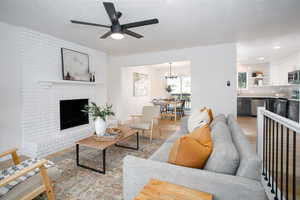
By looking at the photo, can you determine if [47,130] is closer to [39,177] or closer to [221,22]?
[39,177]

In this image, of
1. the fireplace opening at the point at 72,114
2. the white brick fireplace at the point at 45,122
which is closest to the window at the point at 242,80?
the fireplace opening at the point at 72,114

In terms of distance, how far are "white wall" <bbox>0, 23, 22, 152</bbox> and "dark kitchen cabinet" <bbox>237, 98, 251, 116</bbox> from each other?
25.0ft

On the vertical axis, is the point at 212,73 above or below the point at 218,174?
above

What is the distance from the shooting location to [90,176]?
215 centimetres

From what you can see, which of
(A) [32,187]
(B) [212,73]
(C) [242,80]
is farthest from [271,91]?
(A) [32,187]

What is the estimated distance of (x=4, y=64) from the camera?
2.64 m

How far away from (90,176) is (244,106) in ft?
22.4

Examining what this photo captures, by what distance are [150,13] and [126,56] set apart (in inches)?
116

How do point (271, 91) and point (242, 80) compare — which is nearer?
point (271, 91)

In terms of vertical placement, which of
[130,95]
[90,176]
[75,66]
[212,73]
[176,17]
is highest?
[176,17]

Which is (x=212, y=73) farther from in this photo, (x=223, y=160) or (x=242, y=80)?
(x=242, y=80)

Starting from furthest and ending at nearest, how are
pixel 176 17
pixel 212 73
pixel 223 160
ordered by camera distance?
pixel 212 73
pixel 176 17
pixel 223 160

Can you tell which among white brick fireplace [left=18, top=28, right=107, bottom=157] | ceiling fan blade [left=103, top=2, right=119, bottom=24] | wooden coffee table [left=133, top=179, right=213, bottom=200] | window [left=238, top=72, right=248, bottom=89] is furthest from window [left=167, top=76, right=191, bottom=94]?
wooden coffee table [left=133, top=179, right=213, bottom=200]

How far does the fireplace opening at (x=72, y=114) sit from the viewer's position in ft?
11.6
